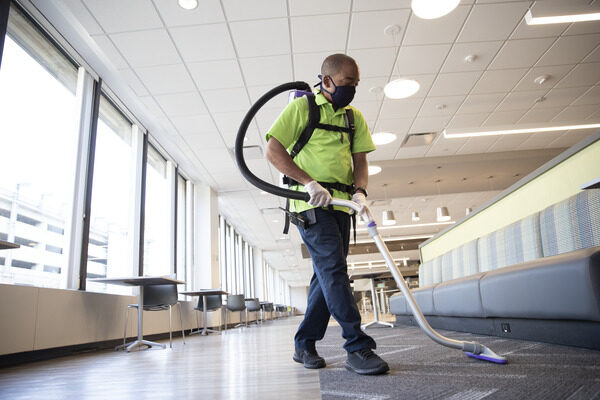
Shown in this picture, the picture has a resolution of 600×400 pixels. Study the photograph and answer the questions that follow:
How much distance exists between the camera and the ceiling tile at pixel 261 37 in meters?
3.84

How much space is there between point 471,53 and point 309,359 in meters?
4.31

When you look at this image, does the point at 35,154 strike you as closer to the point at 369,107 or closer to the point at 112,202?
the point at 112,202

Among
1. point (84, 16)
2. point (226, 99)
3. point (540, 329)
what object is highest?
point (84, 16)

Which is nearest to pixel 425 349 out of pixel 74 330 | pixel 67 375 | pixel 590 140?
pixel 590 140

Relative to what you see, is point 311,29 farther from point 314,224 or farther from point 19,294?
point 19,294

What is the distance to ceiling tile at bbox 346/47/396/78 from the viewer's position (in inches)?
173

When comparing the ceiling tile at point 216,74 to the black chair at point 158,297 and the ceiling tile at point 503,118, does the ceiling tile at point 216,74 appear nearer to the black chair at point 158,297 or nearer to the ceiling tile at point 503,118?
the black chair at point 158,297

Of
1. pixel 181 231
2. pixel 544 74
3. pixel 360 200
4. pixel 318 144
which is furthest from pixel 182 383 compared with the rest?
pixel 181 231

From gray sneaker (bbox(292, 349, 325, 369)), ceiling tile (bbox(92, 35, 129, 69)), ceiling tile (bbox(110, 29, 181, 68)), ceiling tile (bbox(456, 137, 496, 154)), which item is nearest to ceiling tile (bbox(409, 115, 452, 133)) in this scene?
ceiling tile (bbox(456, 137, 496, 154))

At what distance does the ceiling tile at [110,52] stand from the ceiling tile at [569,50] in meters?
4.99

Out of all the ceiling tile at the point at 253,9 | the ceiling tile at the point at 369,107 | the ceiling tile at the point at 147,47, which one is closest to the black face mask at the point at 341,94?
the ceiling tile at the point at 253,9

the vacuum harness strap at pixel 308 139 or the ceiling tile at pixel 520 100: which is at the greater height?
the ceiling tile at pixel 520 100

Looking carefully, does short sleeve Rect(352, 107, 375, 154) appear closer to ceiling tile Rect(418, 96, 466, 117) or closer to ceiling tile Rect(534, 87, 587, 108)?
ceiling tile Rect(418, 96, 466, 117)

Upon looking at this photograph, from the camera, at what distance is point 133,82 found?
463cm
